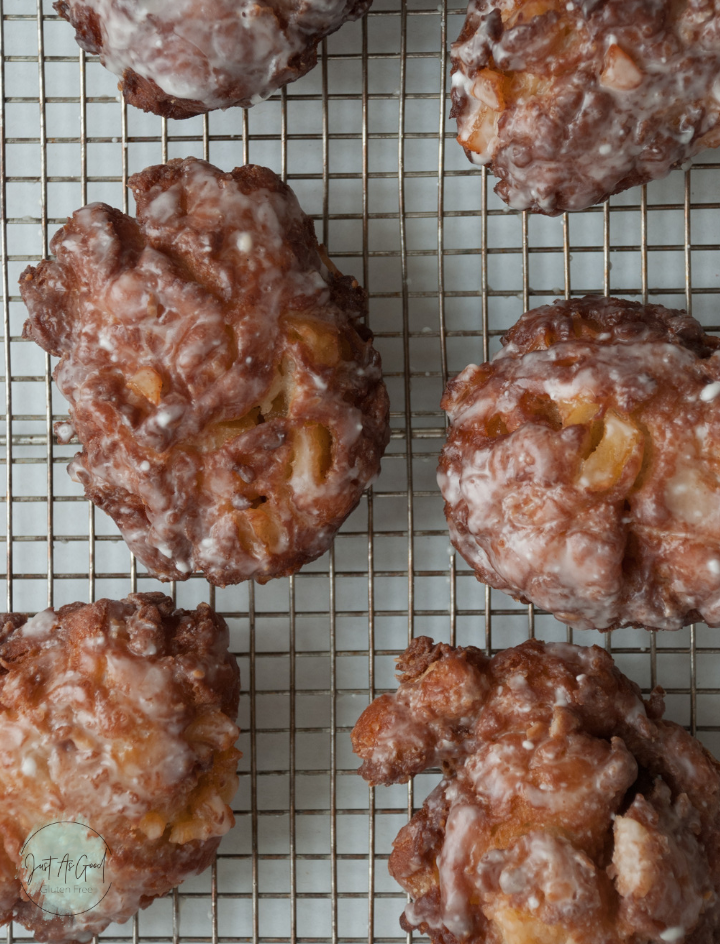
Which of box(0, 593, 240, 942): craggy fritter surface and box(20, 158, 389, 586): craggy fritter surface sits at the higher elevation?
box(20, 158, 389, 586): craggy fritter surface

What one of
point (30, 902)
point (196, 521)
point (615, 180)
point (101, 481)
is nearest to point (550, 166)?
point (615, 180)

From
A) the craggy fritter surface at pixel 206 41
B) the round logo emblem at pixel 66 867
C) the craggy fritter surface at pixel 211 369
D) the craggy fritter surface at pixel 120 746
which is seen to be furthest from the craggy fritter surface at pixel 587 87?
the round logo emblem at pixel 66 867

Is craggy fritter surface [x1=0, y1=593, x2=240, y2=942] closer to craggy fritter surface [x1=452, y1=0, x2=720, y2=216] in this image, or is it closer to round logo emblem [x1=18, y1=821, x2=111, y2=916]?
round logo emblem [x1=18, y1=821, x2=111, y2=916]

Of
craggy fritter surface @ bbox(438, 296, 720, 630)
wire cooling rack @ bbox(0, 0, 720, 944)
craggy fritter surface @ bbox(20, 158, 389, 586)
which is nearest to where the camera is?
craggy fritter surface @ bbox(438, 296, 720, 630)

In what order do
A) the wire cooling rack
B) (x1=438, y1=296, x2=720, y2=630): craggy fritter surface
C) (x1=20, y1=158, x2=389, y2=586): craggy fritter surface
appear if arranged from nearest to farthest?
(x1=438, y1=296, x2=720, y2=630): craggy fritter surface
(x1=20, y1=158, x2=389, y2=586): craggy fritter surface
the wire cooling rack

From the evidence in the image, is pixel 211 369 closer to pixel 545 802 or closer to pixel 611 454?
pixel 611 454

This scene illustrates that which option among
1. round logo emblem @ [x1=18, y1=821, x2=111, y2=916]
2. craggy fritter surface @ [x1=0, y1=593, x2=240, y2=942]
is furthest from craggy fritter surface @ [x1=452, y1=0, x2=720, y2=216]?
round logo emblem @ [x1=18, y1=821, x2=111, y2=916]

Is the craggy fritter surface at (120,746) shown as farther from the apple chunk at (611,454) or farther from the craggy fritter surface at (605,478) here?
the apple chunk at (611,454)
